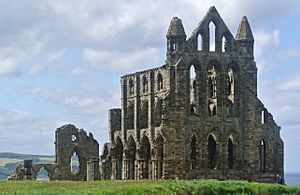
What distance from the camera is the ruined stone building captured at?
66438 mm

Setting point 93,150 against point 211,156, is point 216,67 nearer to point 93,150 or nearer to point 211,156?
point 211,156

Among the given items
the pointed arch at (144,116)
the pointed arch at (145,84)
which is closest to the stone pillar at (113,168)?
the pointed arch at (144,116)

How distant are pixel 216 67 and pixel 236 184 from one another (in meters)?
16.7

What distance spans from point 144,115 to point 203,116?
19.8ft

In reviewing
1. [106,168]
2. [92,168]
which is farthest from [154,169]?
[92,168]

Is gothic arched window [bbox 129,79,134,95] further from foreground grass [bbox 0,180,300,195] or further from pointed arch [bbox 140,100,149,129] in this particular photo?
foreground grass [bbox 0,180,300,195]

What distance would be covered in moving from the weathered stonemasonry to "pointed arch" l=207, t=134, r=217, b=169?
12.6 metres

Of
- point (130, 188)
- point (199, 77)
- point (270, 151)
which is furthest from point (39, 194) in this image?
point (270, 151)

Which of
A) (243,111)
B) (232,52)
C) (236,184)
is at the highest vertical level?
(232,52)

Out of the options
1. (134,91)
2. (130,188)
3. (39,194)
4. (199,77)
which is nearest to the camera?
(39,194)

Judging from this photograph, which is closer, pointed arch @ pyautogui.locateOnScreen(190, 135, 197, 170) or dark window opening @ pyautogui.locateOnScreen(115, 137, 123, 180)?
pointed arch @ pyautogui.locateOnScreen(190, 135, 197, 170)

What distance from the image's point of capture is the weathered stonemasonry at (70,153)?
80062mm

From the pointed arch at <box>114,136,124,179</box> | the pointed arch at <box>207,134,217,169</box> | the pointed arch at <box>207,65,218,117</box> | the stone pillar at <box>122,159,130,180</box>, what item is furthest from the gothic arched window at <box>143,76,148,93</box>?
the pointed arch at <box>207,134,217,169</box>

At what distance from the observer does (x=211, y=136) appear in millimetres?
69875
